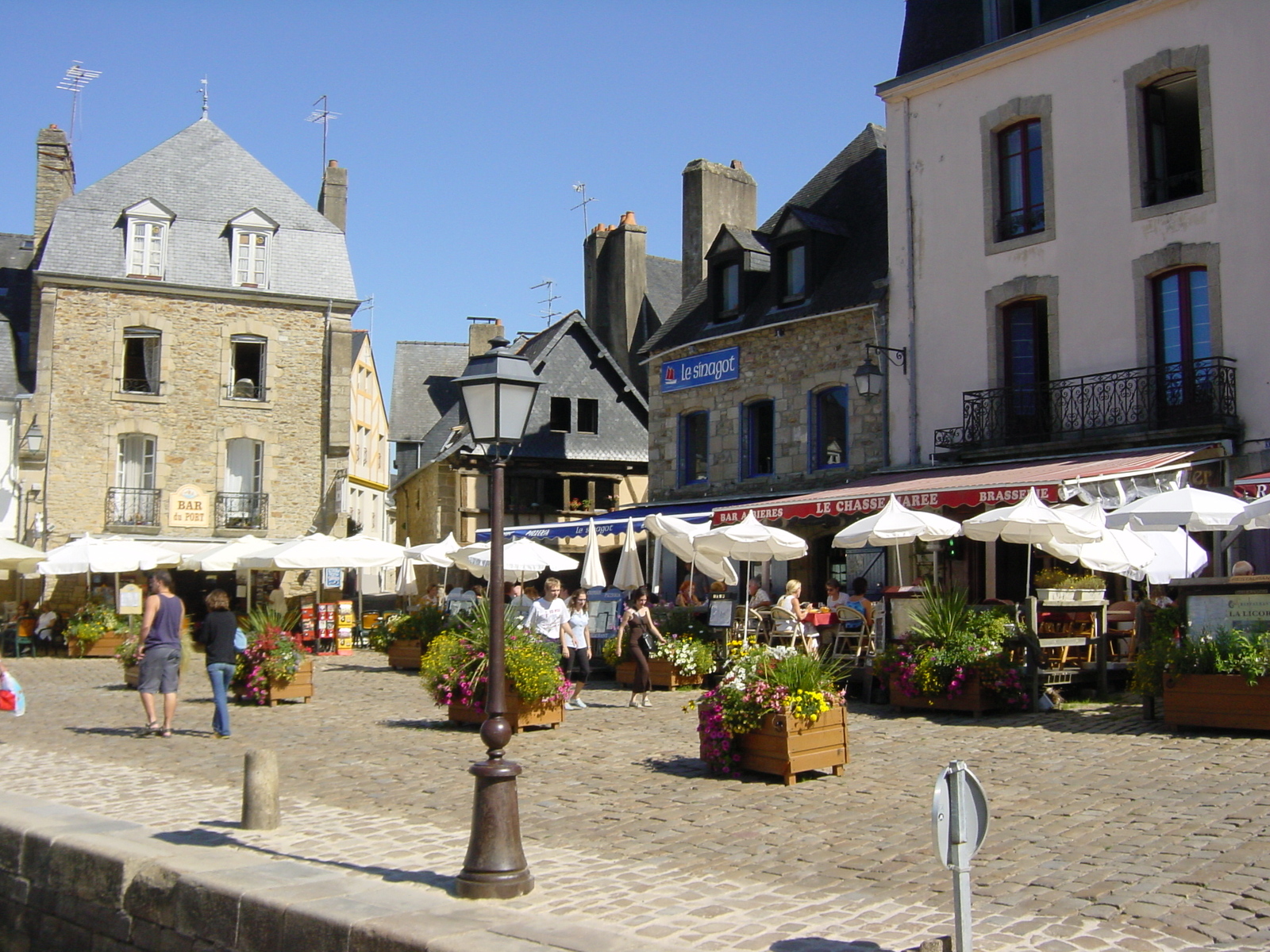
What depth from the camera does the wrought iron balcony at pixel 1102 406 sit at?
49.6ft

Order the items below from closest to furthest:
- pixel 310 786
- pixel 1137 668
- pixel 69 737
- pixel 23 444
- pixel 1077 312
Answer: pixel 310 786, pixel 1137 668, pixel 69 737, pixel 1077 312, pixel 23 444

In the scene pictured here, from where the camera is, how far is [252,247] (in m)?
28.2

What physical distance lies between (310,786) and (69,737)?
13.3 ft

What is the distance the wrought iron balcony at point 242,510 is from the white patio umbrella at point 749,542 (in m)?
15.2

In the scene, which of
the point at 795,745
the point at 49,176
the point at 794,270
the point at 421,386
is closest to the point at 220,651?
the point at 795,745

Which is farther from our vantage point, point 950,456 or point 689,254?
point 689,254

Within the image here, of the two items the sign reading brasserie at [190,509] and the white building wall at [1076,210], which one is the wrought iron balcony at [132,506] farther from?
the white building wall at [1076,210]

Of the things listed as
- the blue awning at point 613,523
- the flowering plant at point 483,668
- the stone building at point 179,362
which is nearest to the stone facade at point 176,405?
the stone building at point 179,362

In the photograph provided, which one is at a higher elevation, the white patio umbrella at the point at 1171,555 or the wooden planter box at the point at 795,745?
the white patio umbrella at the point at 1171,555

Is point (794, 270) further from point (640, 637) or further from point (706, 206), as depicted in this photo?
point (640, 637)

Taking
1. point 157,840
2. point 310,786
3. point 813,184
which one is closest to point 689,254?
point 813,184

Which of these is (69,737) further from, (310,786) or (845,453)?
(845,453)

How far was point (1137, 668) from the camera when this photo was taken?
10102 mm

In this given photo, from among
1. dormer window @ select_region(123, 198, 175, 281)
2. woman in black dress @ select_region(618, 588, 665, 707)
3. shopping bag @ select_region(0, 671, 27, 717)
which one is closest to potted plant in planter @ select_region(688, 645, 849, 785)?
woman in black dress @ select_region(618, 588, 665, 707)
